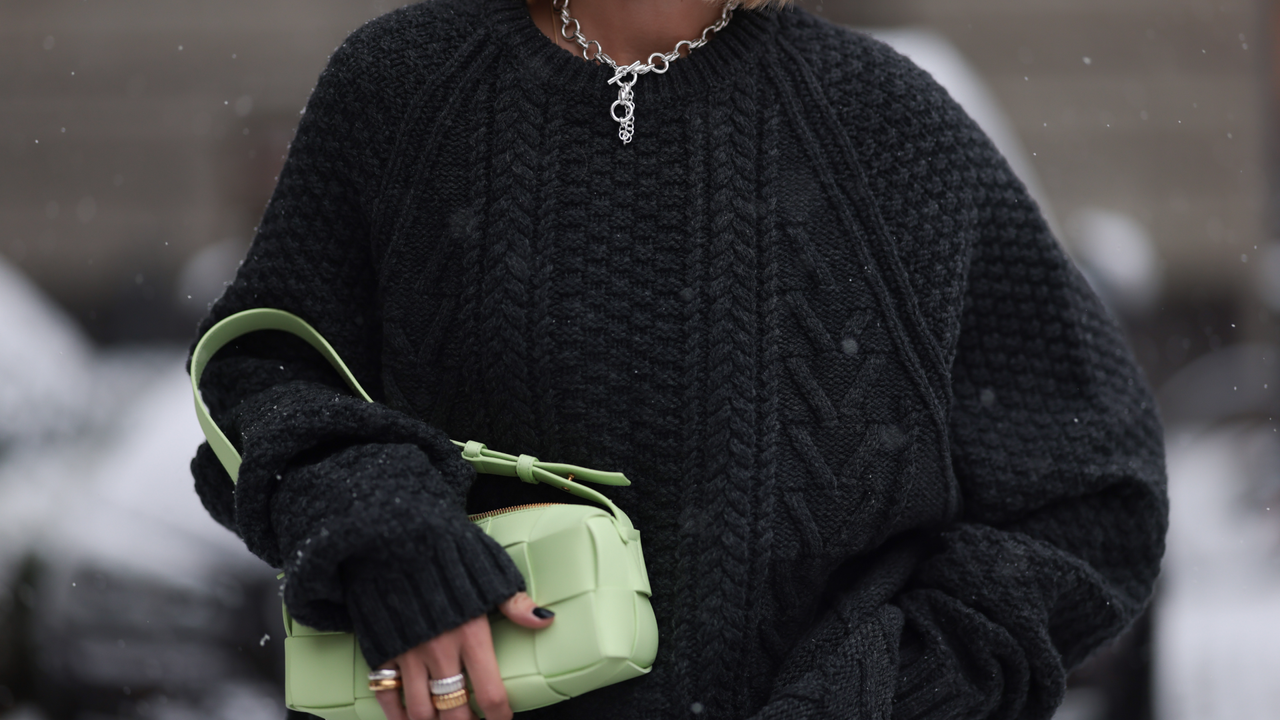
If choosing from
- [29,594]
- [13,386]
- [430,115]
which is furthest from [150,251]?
[430,115]

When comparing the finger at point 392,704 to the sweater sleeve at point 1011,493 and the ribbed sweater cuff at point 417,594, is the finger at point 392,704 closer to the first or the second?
the ribbed sweater cuff at point 417,594

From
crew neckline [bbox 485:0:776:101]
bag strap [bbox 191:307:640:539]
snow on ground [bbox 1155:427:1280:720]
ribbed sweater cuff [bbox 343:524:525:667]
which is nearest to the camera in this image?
ribbed sweater cuff [bbox 343:524:525:667]

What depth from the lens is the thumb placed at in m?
1.02

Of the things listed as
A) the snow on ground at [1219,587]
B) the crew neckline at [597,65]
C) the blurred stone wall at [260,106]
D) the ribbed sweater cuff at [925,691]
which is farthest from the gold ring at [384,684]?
the blurred stone wall at [260,106]

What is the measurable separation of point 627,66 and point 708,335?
1.06 feet

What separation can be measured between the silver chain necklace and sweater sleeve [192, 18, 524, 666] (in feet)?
0.64

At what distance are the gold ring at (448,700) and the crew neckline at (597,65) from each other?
25.4 inches

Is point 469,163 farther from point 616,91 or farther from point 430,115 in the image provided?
point 616,91

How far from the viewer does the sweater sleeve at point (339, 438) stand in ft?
3.27

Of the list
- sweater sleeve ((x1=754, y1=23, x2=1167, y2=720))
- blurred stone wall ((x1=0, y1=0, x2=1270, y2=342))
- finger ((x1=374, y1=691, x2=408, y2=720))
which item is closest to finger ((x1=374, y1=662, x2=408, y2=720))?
finger ((x1=374, y1=691, x2=408, y2=720))

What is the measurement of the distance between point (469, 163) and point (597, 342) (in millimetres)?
240

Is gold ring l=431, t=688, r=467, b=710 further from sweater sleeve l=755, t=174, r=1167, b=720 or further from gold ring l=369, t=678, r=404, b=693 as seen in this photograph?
sweater sleeve l=755, t=174, r=1167, b=720

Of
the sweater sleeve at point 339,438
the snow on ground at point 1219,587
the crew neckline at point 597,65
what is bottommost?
the snow on ground at point 1219,587

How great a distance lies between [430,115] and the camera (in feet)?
4.00
